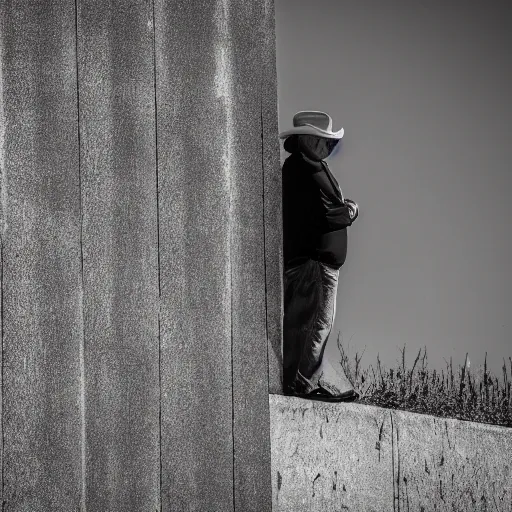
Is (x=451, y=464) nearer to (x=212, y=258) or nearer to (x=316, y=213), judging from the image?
(x=316, y=213)

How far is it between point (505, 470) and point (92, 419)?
1.28 metres

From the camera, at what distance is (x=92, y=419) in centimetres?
214

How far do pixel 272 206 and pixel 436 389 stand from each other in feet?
2.71

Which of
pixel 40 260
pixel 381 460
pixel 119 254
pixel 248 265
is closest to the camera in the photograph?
pixel 40 260

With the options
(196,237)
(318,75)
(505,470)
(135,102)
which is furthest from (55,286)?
(505,470)

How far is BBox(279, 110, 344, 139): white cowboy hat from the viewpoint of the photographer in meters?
2.29

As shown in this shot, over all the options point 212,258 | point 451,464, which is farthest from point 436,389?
point 212,258

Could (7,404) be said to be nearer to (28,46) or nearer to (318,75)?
(28,46)

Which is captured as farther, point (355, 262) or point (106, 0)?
point (355, 262)

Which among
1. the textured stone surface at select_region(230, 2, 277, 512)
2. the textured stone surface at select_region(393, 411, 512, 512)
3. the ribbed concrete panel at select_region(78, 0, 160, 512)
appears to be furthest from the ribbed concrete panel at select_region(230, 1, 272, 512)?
the textured stone surface at select_region(393, 411, 512, 512)

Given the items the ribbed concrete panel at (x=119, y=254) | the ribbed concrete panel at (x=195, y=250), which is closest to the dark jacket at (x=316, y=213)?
the ribbed concrete panel at (x=195, y=250)

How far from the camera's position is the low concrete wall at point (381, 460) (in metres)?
2.18

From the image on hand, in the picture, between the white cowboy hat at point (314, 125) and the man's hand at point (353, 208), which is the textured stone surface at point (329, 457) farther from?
the white cowboy hat at point (314, 125)

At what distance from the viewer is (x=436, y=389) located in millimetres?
2281
